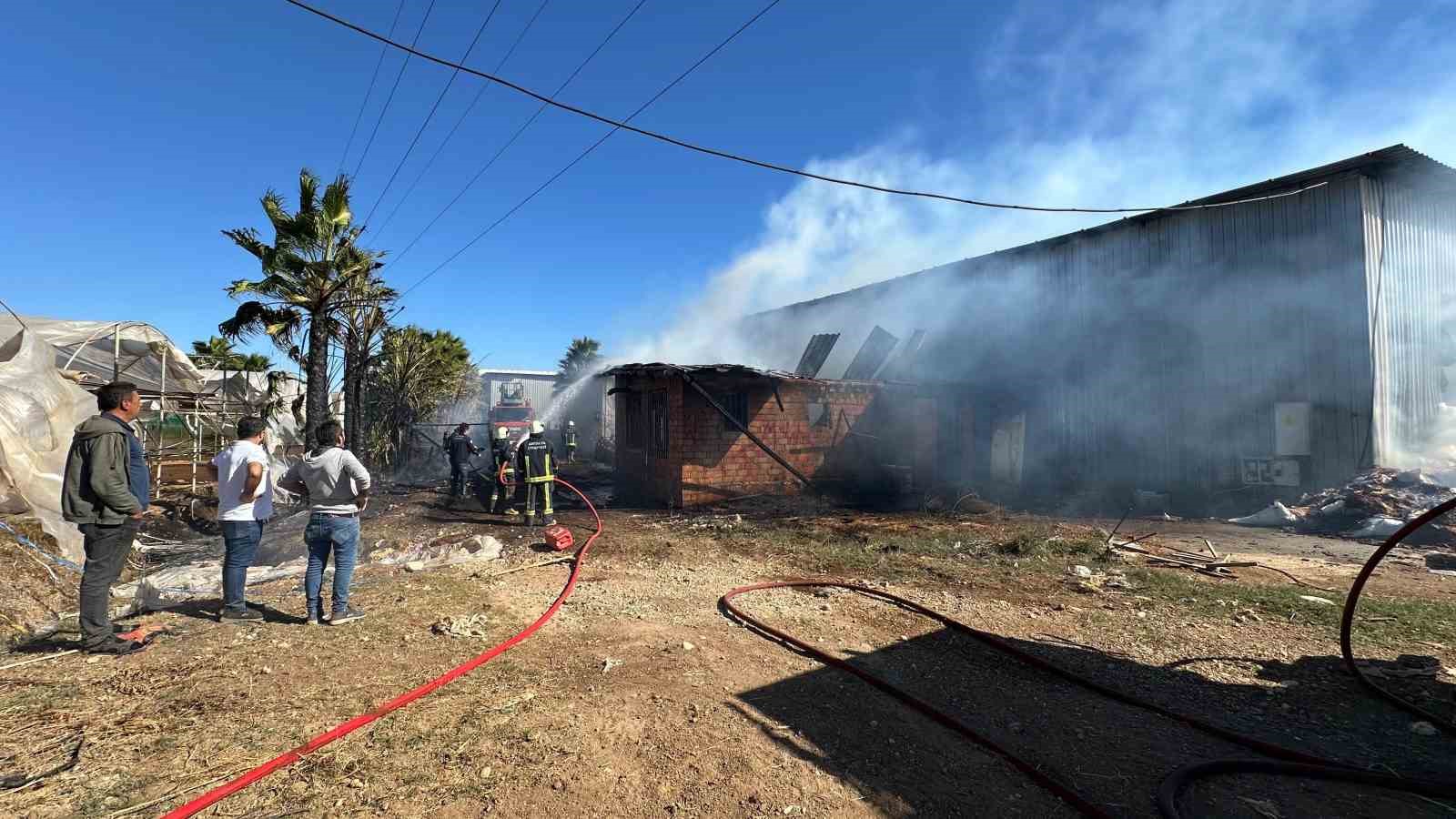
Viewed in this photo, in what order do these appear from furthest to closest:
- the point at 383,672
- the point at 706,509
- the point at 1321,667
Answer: the point at 706,509, the point at 1321,667, the point at 383,672

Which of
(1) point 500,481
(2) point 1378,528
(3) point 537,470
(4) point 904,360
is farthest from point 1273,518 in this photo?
(1) point 500,481

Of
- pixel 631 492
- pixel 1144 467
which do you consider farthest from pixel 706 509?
pixel 1144 467

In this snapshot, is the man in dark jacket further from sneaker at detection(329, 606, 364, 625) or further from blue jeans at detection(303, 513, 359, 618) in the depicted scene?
sneaker at detection(329, 606, 364, 625)

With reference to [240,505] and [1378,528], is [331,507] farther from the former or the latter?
[1378,528]

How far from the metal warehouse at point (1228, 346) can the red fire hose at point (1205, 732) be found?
10.8 m

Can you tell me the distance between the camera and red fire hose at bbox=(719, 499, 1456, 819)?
114 inches

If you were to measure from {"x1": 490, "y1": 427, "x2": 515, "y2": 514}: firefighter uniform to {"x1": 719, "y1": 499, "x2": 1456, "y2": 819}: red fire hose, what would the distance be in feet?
24.9

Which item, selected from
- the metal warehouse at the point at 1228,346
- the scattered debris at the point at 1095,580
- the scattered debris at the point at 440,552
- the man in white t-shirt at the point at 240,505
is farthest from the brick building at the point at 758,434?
the man in white t-shirt at the point at 240,505

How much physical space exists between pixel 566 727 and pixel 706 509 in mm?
8401

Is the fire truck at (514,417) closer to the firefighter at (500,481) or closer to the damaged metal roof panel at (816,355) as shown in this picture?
the firefighter at (500,481)

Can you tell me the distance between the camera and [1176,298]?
14.4 m

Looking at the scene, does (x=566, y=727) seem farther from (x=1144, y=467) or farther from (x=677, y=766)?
(x=1144, y=467)

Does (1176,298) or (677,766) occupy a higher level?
(1176,298)

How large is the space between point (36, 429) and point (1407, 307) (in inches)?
913
